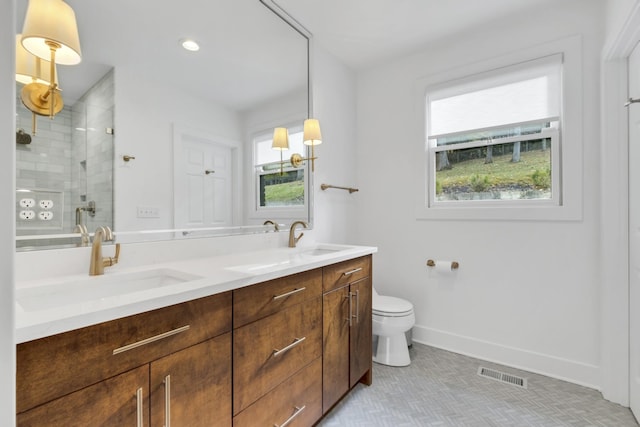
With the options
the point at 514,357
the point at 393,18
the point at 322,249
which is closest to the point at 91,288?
the point at 322,249

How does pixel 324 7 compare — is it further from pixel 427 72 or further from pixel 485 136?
pixel 485 136

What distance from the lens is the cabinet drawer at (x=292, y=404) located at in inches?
45.2

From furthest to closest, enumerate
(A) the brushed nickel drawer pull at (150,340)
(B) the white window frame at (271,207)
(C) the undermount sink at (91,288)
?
(B) the white window frame at (271,207) < (C) the undermount sink at (91,288) < (A) the brushed nickel drawer pull at (150,340)

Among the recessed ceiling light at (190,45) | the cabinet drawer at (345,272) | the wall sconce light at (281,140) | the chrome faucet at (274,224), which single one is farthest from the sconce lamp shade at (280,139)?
the cabinet drawer at (345,272)

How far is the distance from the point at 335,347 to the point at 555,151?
1996 millimetres

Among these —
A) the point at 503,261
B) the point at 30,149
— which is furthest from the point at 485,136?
the point at 30,149

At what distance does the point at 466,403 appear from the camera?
1.78 meters

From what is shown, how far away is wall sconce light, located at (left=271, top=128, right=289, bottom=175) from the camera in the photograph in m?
2.11

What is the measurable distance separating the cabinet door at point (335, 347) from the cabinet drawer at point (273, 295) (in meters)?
0.15

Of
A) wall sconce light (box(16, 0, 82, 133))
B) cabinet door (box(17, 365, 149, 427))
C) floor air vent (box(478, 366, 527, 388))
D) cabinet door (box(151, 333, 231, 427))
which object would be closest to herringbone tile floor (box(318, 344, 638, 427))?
floor air vent (box(478, 366, 527, 388))

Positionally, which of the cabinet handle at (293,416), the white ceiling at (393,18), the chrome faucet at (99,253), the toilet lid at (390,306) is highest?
the white ceiling at (393,18)

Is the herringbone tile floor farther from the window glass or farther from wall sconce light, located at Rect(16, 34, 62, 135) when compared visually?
wall sconce light, located at Rect(16, 34, 62, 135)

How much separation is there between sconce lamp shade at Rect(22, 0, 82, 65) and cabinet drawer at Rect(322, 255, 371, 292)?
4.57 feet

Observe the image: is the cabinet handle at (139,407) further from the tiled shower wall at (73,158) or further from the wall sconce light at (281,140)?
the wall sconce light at (281,140)
